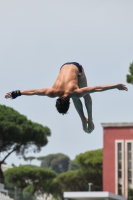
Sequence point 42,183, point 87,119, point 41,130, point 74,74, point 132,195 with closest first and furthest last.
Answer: point 74,74 < point 87,119 < point 132,195 < point 41,130 < point 42,183

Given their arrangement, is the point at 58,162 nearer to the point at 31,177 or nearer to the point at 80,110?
the point at 31,177

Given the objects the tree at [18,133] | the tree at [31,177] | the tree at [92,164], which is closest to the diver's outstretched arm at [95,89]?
the tree at [18,133]

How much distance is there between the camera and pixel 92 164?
7444 cm

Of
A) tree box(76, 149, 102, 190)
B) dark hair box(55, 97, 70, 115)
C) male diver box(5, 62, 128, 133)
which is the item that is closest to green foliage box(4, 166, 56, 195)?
tree box(76, 149, 102, 190)

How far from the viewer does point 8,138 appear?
6009 centimetres

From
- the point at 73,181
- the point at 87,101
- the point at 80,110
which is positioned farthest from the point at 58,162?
the point at 87,101

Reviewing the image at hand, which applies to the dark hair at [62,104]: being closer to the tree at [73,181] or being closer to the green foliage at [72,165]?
the tree at [73,181]

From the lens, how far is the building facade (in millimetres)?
58625

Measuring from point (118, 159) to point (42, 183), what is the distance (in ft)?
82.6

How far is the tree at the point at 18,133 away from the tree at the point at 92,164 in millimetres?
10996

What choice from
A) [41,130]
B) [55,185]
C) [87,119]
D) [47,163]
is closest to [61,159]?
[47,163]

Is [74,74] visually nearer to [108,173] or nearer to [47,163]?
[108,173]

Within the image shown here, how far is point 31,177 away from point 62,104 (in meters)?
70.0

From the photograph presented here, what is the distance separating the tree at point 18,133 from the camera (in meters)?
59.4
